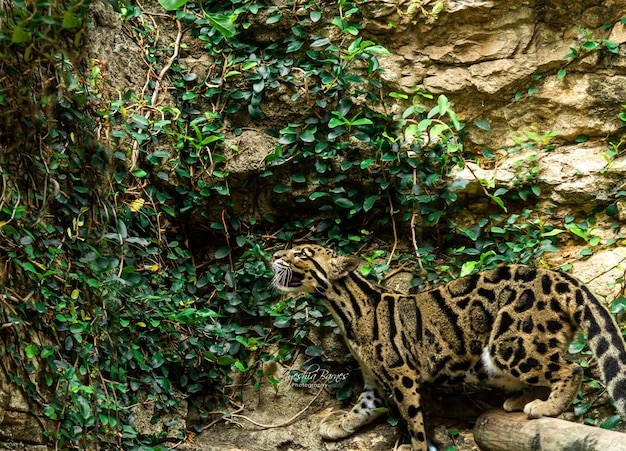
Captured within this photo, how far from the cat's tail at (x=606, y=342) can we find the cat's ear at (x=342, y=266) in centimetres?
194

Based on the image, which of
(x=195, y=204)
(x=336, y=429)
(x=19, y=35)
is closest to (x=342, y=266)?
(x=336, y=429)

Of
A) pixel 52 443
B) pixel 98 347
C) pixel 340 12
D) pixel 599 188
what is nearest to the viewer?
pixel 52 443

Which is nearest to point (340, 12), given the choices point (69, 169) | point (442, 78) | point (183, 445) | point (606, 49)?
point (442, 78)

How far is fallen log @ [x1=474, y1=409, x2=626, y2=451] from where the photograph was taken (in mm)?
4953

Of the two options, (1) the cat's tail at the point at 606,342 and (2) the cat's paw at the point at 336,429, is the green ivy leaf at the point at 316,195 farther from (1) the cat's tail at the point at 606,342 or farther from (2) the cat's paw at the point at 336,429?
(1) the cat's tail at the point at 606,342

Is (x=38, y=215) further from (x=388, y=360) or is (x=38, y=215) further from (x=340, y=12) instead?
(x=340, y=12)

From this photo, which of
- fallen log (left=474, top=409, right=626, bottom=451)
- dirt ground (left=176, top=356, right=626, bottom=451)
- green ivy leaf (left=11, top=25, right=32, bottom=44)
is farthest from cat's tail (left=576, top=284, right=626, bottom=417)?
green ivy leaf (left=11, top=25, right=32, bottom=44)

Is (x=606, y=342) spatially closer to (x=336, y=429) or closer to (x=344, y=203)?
(x=336, y=429)

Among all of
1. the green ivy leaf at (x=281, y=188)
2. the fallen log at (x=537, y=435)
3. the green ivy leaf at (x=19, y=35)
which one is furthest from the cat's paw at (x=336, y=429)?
the green ivy leaf at (x=19, y=35)

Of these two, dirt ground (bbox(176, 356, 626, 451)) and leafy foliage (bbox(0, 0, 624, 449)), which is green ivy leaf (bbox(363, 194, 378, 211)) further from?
dirt ground (bbox(176, 356, 626, 451))

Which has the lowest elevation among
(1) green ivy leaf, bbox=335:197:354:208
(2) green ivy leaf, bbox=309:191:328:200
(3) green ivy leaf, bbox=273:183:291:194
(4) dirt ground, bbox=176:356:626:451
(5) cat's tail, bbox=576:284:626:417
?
(4) dirt ground, bbox=176:356:626:451

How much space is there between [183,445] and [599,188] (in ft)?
15.4

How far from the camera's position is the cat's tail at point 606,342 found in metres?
5.60

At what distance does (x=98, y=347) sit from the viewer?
669 cm
